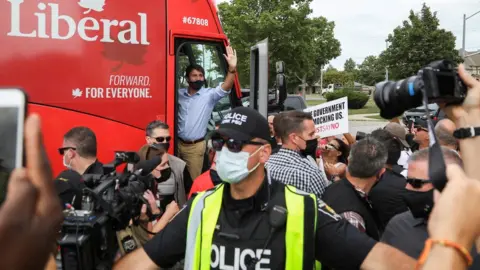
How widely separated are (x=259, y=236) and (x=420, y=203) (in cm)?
99

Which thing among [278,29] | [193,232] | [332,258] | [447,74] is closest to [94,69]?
[193,232]

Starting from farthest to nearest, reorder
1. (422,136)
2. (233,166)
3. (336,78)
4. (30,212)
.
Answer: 1. (336,78)
2. (422,136)
3. (233,166)
4. (30,212)

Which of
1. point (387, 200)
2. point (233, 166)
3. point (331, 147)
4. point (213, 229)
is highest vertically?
point (233, 166)

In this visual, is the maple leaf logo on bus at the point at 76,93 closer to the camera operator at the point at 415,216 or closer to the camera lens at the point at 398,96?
the camera operator at the point at 415,216

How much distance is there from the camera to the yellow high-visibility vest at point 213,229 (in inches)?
89.0

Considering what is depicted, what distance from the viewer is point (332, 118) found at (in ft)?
19.6

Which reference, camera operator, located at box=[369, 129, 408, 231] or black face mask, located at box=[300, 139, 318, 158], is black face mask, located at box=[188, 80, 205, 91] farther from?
camera operator, located at box=[369, 129, 408, 231]

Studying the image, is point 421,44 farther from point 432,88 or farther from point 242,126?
point 432,88

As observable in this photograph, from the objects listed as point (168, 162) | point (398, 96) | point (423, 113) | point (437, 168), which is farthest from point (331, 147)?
→ point (423, 113)

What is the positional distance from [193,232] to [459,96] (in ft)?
4.43

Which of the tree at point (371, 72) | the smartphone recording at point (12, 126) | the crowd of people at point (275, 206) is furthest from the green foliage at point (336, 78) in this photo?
the smartphone recording at point (12, 126)

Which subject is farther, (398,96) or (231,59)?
(231,59)

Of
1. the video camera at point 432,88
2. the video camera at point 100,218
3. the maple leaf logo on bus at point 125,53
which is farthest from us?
the maple leaf logo on bus at point 125,53

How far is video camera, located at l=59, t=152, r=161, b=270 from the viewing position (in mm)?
1873
